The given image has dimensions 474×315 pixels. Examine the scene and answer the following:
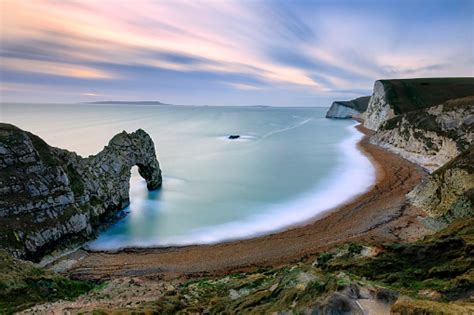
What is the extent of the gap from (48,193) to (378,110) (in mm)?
99119

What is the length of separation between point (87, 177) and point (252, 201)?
17.2 metres

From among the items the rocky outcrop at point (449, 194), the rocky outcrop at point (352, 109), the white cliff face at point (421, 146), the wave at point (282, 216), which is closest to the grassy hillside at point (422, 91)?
the white cliff face at point (421, 146)

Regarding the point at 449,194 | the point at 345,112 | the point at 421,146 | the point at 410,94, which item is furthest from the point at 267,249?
the point at 345,112

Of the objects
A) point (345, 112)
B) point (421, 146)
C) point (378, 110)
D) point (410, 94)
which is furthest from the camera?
point (345, 112)

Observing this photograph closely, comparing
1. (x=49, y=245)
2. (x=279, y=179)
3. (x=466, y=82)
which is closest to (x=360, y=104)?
(x=466, y=82)

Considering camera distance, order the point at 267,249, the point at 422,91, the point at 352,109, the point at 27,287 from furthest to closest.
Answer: the point at 352,109 → the point at 422,91 → the point at 267,249 → the point at 27,287

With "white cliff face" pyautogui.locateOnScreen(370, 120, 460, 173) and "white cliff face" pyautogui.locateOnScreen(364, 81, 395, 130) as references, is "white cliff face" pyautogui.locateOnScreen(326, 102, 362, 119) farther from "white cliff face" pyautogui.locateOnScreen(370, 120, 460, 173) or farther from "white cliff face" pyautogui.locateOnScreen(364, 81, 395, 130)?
"white cliff face" pyautogui.locateOnScreen(370, 120, 460, 173)

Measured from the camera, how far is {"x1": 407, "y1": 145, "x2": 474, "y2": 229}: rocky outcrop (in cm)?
2377

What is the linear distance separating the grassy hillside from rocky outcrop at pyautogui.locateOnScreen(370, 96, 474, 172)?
99.6 ft

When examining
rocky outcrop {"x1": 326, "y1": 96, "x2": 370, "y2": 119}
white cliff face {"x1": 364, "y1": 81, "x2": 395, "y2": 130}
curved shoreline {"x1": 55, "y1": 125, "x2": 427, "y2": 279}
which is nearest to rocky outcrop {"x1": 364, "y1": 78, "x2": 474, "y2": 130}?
white cliff face {"x1": 364, "y1": 81, "x2": 395, "y2": 130}

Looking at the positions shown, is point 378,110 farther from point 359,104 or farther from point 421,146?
point 359,104

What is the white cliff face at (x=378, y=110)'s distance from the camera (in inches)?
3723

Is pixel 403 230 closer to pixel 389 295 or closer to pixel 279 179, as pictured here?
pixel 389 295

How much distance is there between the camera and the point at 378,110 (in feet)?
336
